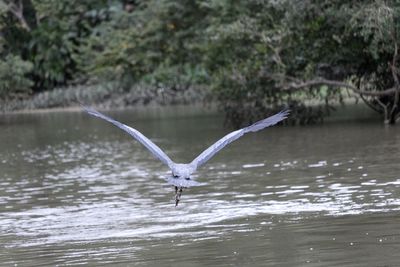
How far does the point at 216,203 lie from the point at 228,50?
14951mm

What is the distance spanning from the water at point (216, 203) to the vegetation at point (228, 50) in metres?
1.56

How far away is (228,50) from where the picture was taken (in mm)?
28281

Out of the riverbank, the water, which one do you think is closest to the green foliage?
the riverbank

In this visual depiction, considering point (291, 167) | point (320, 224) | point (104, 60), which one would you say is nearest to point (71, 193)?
point (291, 167)

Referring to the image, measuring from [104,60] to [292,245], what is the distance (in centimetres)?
3315

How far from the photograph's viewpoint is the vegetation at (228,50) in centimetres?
2470

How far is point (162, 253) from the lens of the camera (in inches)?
400

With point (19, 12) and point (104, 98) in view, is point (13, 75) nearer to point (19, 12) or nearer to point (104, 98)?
point (104, 98)

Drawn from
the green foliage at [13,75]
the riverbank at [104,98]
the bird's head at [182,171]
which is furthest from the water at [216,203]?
the riverbank at [104,98]

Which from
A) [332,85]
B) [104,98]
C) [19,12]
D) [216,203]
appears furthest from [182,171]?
[19,12]

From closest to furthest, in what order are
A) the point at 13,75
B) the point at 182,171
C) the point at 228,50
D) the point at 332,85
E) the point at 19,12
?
the point at 182,171, the point at 332,85, the point at 228,50, the point at 13,75, the point at 19,12

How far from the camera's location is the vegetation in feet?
81.0

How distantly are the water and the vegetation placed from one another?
61.5 inches

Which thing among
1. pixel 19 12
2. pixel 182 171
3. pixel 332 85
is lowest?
pixel 182 171
